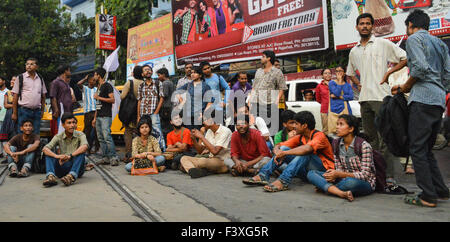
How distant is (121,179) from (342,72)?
4332mm

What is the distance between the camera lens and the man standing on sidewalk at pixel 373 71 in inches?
180

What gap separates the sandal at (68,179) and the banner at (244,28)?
7.55 metres

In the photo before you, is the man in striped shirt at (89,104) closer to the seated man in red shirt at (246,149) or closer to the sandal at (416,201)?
the seated man in red shirt at (246,149)

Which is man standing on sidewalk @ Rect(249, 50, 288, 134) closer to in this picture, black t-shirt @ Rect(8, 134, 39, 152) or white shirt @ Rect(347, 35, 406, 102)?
white shirt @ Rect(347, 35, 406, 102)

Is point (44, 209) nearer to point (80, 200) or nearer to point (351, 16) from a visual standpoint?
point (80, 200)

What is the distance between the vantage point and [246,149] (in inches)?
226

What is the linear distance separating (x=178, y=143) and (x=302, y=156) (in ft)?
8.73

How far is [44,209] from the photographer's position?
3.84 m

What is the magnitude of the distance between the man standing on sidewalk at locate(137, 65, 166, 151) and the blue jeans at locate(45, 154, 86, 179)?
1771 mm

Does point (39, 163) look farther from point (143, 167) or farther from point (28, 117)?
point (143, 167)

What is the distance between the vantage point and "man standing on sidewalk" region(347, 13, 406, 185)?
15.0ft

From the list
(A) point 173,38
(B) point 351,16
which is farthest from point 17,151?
(A) point 173,38

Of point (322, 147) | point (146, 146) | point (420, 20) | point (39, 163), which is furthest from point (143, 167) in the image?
point (420, 20)
